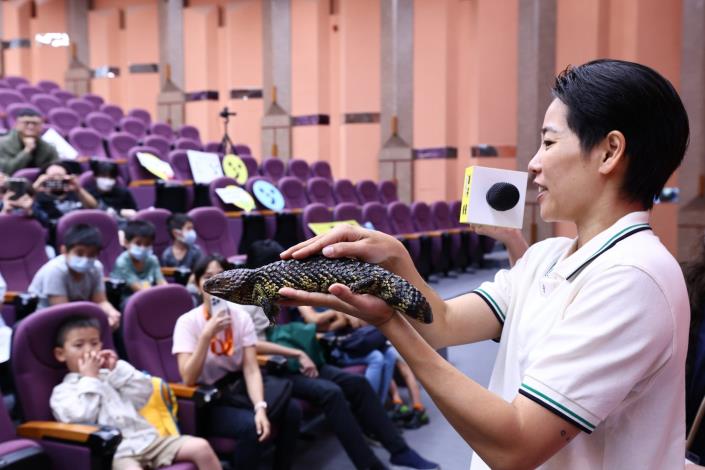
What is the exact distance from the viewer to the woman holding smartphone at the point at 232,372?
206 centimetres

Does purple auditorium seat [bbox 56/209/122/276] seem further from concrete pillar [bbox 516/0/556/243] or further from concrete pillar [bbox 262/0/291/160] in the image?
concrete pillar [bbox 262/0/291/160]

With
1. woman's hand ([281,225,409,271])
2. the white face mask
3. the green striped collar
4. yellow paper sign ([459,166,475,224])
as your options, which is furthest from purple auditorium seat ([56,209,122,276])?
the green striped collar

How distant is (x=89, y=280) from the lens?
267 centimetres

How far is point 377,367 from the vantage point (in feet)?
8.96

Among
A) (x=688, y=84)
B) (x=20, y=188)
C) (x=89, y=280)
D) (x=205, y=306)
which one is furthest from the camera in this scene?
(x=688, y=84)

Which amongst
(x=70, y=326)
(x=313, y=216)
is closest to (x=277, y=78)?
(x=313, y=216)

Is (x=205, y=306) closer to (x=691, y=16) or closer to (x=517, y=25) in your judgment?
(x=691, y=16)

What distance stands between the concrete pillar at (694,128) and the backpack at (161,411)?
394 cm

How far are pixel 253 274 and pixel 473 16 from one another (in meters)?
7.38

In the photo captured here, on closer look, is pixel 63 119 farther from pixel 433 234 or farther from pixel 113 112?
pixel 433 234

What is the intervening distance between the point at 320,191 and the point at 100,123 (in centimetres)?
242

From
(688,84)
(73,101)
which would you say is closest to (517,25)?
(688,84)

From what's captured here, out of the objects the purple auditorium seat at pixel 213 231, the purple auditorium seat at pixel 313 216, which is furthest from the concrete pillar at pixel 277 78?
the purple auditorium seat at pixel 213 231

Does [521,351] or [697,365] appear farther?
[697,365]
